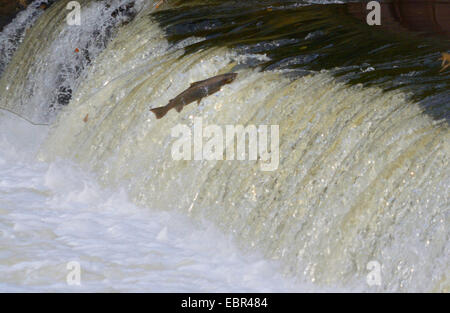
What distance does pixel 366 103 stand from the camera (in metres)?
3.68

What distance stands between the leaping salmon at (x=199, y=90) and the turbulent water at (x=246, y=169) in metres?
0.05

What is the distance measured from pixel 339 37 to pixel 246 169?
1.34 m

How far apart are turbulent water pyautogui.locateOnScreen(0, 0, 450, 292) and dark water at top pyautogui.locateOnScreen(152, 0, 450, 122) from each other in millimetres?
17

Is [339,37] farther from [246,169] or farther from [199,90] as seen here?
[246,169]

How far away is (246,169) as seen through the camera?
12.9ft

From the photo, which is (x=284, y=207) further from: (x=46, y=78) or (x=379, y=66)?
(x=46, y=78)

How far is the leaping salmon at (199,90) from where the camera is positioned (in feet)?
14.6

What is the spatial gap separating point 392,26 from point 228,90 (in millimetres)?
1389

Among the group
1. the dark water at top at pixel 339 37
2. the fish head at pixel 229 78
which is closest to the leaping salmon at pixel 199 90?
the fish head at pixel 229 78

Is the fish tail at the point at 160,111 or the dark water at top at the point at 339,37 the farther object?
the fish tail at the point at 160,111

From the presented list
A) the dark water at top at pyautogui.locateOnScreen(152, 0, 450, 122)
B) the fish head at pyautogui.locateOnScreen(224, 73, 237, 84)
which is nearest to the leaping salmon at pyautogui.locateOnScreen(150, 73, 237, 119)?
the fish head at pyautogui.locateOnScreen(224, 73, 237, 84)

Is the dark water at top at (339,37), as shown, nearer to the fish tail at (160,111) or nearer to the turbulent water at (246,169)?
the turbulent water at (246,169)

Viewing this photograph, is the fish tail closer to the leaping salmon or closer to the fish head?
the leaping salmon
